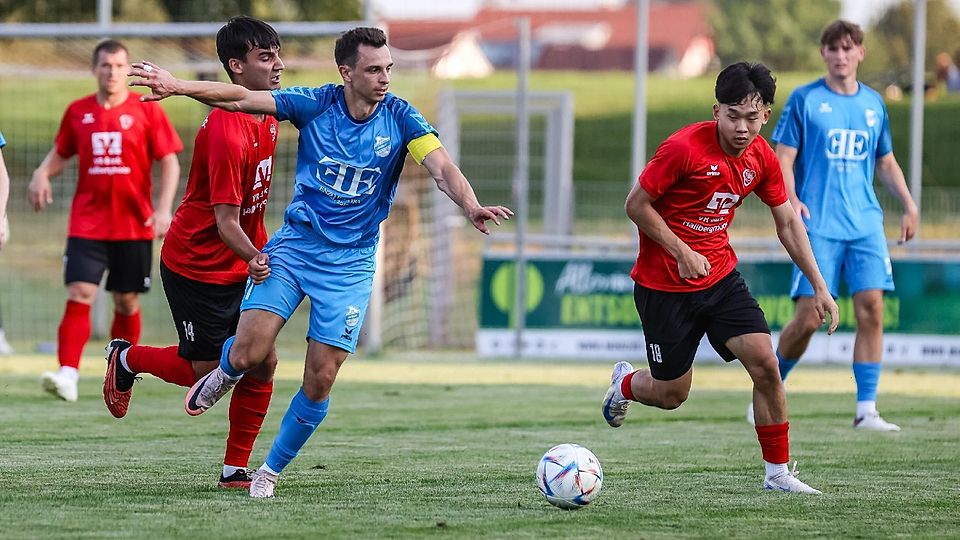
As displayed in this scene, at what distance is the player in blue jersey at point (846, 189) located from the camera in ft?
29.5

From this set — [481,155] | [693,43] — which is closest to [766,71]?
[481,155]

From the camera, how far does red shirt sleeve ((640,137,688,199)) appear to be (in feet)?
A: 21.4

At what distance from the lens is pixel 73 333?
983 centimetres

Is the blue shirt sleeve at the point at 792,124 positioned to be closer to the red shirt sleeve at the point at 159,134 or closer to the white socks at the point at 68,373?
the red shirt sleeve at the point at 159,134

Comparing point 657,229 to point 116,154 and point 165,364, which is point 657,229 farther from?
point 116,154

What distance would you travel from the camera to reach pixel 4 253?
18.8m

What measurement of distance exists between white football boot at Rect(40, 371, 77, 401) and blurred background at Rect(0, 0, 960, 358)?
14.7 feet

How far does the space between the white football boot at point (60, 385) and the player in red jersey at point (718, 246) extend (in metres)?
4.47

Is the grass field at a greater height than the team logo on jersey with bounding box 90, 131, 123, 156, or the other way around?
the team logo on jersey with bounding box 90, 131, 123, 156

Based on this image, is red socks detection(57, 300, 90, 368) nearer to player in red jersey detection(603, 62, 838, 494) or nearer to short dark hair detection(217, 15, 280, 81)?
short dark hair detection(217, 15, 280, 81)

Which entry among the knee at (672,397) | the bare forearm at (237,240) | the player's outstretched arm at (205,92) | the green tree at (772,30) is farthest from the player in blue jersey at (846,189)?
the green tree at (772,30)

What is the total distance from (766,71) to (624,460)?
2.13 m

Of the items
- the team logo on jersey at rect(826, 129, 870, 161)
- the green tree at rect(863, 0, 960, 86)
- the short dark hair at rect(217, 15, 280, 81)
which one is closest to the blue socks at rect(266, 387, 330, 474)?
the short dark hair at rect(217, 15, 280, 81)

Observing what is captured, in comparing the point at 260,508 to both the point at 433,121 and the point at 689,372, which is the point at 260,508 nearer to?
the point at 689,372
